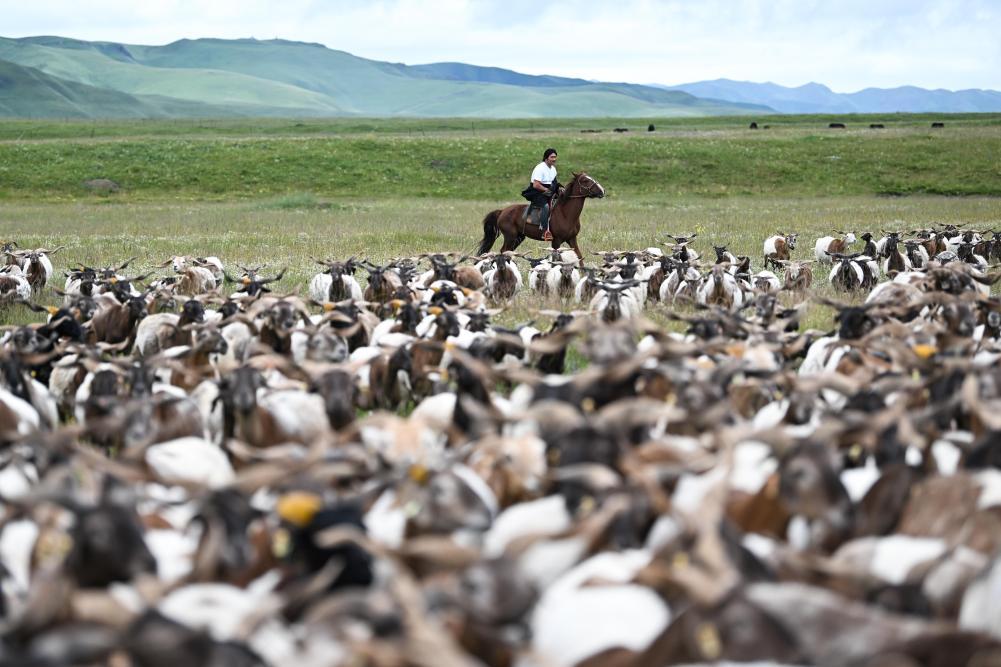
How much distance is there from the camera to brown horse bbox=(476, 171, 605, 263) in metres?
20.1

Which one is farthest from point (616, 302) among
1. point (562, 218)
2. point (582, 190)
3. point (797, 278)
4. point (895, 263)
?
point (582, 190)

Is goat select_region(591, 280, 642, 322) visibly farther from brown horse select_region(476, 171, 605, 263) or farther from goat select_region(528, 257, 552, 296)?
brown horse select_region(476, 171, 605, 263)

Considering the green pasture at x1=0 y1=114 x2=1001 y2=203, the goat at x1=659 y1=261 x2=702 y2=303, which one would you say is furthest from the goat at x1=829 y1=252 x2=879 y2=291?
the green pasture at x1=0 y1=114 x2=1001 y2=203

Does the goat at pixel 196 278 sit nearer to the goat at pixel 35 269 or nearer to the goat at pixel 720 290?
the goat at pixel 35 269

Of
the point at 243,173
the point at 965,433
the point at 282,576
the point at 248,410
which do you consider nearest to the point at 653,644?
the point at 282,576

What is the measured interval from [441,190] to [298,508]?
38634mm

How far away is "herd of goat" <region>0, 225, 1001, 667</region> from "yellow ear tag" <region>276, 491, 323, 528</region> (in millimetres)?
15

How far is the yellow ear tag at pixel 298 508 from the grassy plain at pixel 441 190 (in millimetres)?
13057

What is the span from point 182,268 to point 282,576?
1285cm

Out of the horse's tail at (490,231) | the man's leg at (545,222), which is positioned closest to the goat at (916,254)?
the man's leg at (545,222)

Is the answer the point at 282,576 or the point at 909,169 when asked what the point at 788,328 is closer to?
the point at 282,576

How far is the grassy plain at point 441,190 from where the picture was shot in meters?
24.3

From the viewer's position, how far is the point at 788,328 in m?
11.0

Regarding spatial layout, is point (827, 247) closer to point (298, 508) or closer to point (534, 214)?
point (534, 214)
